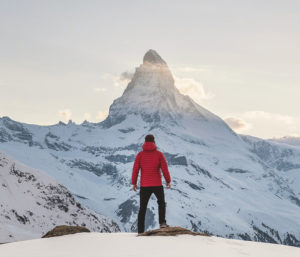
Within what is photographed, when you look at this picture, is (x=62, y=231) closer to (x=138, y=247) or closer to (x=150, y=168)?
(x=150, y=168)

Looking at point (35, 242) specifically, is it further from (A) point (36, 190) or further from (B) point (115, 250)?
(A) point (36, 190)

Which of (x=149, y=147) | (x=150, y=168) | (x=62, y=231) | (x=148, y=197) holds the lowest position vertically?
(x=62, y=231)

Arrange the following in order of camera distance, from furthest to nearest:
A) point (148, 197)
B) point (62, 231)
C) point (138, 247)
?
point (62, 231) < point (148, 197) < point (138, 247)

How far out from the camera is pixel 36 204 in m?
154

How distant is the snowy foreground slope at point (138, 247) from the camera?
14.0 metres

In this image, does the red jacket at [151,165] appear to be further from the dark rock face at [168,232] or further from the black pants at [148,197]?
the dark rock face at [168,232]

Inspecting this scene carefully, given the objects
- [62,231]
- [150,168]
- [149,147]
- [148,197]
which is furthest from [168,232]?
[62,231]

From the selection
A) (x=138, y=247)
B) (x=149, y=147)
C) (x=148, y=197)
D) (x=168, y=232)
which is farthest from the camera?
(x=148, y=197)

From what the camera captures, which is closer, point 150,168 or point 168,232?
point 168,232

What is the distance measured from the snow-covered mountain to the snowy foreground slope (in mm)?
114664

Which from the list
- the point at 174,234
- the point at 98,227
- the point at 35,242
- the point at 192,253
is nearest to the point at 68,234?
the point at 35,242

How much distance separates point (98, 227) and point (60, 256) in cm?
15012

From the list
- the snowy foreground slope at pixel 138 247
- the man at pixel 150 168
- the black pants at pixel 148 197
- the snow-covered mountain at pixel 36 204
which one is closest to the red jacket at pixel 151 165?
the man at pixel 150 168

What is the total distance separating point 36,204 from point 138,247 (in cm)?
14503
